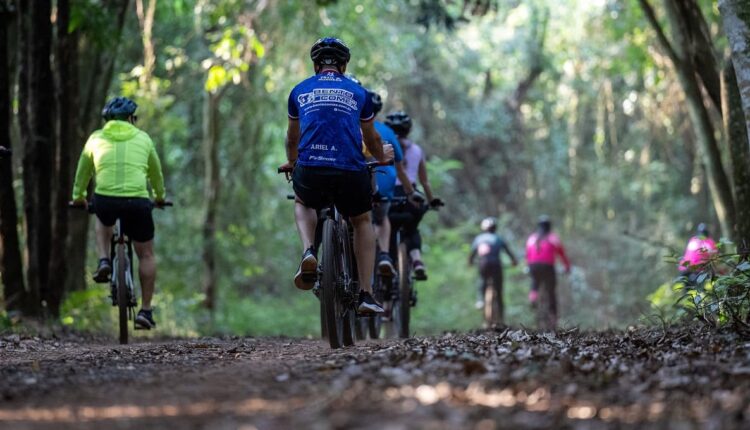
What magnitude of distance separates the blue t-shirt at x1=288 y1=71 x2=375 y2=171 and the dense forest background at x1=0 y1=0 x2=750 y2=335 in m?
3.06

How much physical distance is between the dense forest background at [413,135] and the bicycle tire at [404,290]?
2.32 meters

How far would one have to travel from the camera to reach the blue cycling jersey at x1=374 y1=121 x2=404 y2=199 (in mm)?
10273

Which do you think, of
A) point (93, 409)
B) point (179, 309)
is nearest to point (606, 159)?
point (179, 309)

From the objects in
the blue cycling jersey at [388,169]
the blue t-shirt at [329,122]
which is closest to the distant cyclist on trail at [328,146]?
the blue t-shirt at [329,122]

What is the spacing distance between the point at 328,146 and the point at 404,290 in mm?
3866

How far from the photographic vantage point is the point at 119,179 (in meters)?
9.80

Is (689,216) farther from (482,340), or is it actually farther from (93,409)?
(93,409)

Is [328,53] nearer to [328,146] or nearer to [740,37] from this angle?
[328,146]

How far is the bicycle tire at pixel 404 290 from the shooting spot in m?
10.9

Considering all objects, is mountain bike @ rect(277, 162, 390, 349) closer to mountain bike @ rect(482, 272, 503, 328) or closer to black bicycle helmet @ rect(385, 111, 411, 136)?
black bicycle helmet @ rect(385, 111, 411, 136)

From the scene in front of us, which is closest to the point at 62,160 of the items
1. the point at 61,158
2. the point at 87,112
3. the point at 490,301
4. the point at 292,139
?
the point at 61,158

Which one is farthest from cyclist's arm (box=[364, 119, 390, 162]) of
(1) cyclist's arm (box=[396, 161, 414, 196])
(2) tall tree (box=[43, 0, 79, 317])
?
(2) tall tree (box=[43, 0, 79, 317])

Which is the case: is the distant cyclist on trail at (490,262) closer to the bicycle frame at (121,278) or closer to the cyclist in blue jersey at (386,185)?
the cyclist in blue jersey at (386,185)

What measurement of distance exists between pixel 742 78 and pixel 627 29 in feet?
48.1
